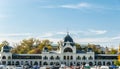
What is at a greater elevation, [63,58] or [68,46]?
[68,46]

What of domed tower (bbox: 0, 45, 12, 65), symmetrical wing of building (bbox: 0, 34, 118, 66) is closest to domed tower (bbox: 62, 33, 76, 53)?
symmetrical wing of building (bbox: 0, 34, 118, 66)

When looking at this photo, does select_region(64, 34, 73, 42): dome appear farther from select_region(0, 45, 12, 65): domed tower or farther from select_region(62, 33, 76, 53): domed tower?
select_region(0, 45, 12, 65): domed tower

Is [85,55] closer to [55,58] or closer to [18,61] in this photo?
[55,58]

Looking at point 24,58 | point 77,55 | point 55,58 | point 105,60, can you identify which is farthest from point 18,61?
point 105,60

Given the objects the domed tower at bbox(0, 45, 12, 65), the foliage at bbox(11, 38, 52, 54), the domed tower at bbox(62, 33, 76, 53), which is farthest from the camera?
the foliage at bbox(11, 38, 52, 54)

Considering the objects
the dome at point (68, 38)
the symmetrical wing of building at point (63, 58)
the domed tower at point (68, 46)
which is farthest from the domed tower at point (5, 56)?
the dome at point (68, 38)

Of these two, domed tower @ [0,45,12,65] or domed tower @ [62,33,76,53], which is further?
domed tower @ [62,33,76,53]

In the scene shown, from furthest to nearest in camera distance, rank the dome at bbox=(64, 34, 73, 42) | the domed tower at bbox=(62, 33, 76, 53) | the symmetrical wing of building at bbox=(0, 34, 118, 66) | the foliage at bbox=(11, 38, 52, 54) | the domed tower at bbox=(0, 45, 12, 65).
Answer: the foliage at bbox=(11, 38, 52, 54) < the dome at bbox=(64, 34, 73, 42) < the domed tower at bbox=(62, 33, 76, 53) < the symmetrical wing of building at bbox=(0, 34, 118, 66) < the domed tower at bbox=(0, 45, 12, 65)

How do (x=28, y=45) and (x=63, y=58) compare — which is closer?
(x=63, y=58)

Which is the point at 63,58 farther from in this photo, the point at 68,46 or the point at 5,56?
the point at 5,56

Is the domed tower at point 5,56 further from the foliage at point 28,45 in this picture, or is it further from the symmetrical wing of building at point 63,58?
the foliage at point 28,45

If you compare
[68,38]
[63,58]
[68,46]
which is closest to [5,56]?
[63,58]

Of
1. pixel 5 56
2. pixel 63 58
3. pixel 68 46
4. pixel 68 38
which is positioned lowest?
pixel 63 58

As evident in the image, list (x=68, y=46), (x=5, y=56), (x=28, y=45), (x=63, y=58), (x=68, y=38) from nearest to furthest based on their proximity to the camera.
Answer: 1. (x=5, y=56)
2. (x=63, y=58)
3. (x=68, y=46)
4. (x=68, y=38)
5. (x=28, y=45)
